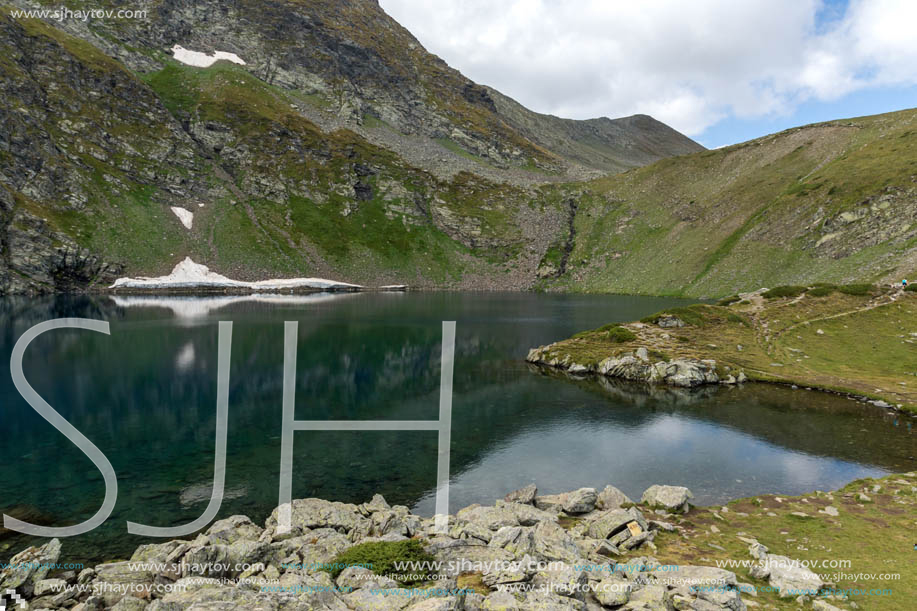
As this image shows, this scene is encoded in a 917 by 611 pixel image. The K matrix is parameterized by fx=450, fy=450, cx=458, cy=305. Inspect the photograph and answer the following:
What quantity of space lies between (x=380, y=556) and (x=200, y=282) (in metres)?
159

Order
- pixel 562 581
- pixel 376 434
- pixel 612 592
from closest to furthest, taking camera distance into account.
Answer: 1. pixel 612 592
2. pixel 562 581
3. pixel 376 434

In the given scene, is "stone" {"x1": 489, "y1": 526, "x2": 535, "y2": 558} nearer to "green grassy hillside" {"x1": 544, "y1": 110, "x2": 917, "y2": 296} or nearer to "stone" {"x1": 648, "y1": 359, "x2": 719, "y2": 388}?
"stone" {"x1": 648, "y1": 359, "x2": 719, "y2": 388}

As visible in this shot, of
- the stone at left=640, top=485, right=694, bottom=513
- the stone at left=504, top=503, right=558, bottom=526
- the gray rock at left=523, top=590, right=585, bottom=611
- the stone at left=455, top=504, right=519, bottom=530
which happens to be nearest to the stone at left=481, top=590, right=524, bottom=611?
the gray rock at left=523, top=590, right=585, bottom=611

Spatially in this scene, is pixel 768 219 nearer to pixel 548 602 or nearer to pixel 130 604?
pixel 548 602

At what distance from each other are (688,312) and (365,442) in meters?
56.0

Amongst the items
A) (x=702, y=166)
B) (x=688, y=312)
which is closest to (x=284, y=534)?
(x=688, y=312)

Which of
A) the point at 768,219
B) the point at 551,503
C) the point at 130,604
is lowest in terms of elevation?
the point at 551,503

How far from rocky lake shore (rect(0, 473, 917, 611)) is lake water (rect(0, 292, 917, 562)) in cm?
591

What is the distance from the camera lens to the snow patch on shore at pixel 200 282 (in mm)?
141100

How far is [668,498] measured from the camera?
75.8 ft

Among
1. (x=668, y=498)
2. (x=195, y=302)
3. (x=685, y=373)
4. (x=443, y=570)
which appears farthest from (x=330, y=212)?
(x=443, y=570)

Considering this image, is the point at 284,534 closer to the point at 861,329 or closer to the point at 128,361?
the point at 128,361

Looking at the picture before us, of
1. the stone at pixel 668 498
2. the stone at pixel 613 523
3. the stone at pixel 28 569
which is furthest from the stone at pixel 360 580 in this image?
the stone at pixel 668 498

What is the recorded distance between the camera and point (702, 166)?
190 metres
